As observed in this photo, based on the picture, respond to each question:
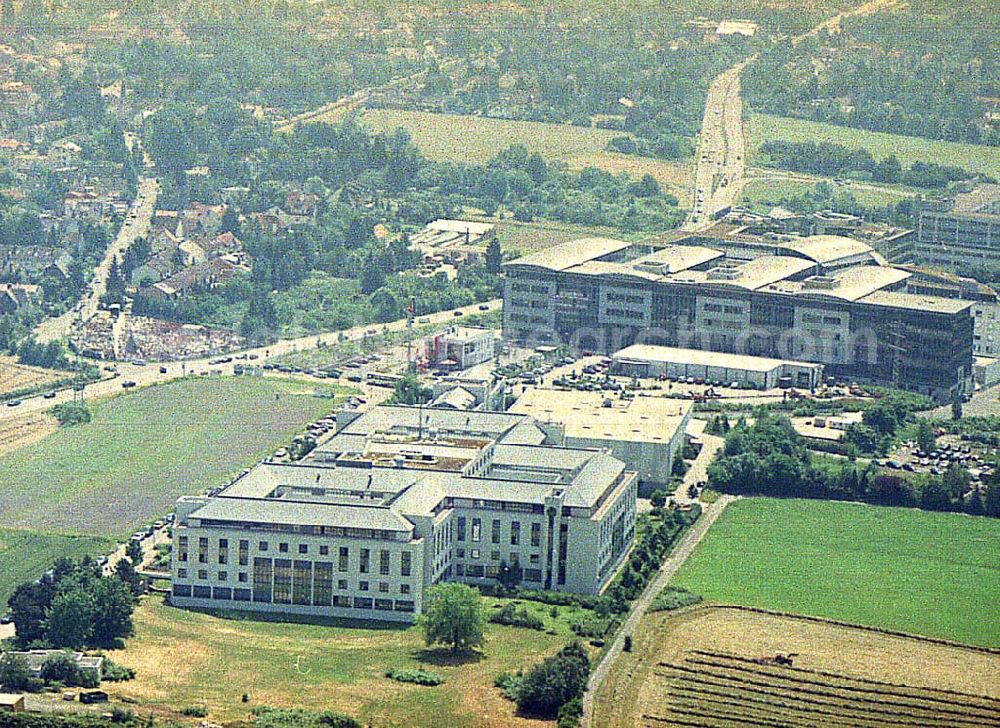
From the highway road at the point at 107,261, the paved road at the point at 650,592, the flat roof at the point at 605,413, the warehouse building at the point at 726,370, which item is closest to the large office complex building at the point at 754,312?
the warehouse building at the point at 726,370

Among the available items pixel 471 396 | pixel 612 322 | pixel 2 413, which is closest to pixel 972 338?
pixel 612 322

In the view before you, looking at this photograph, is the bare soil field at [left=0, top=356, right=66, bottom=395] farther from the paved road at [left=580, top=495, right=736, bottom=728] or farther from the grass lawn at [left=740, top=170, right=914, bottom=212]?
the grass lawn at [left=740, top=170, right=914, bottom=212]

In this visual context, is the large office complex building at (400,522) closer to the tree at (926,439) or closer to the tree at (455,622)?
the tree at (455,622)

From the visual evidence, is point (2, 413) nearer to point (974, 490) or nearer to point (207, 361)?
point (207, 361)

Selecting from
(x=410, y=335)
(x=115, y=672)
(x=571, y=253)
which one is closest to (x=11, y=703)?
(x=115, y=672)

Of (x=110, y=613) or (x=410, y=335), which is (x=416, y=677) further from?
(x=410, y=335)

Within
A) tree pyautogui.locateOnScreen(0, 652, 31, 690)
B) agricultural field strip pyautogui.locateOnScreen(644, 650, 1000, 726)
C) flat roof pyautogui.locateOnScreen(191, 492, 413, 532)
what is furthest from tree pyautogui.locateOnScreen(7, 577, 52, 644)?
agricultural field strip pyautogui.locateOnScreen(644, 650, 1000, 726)
